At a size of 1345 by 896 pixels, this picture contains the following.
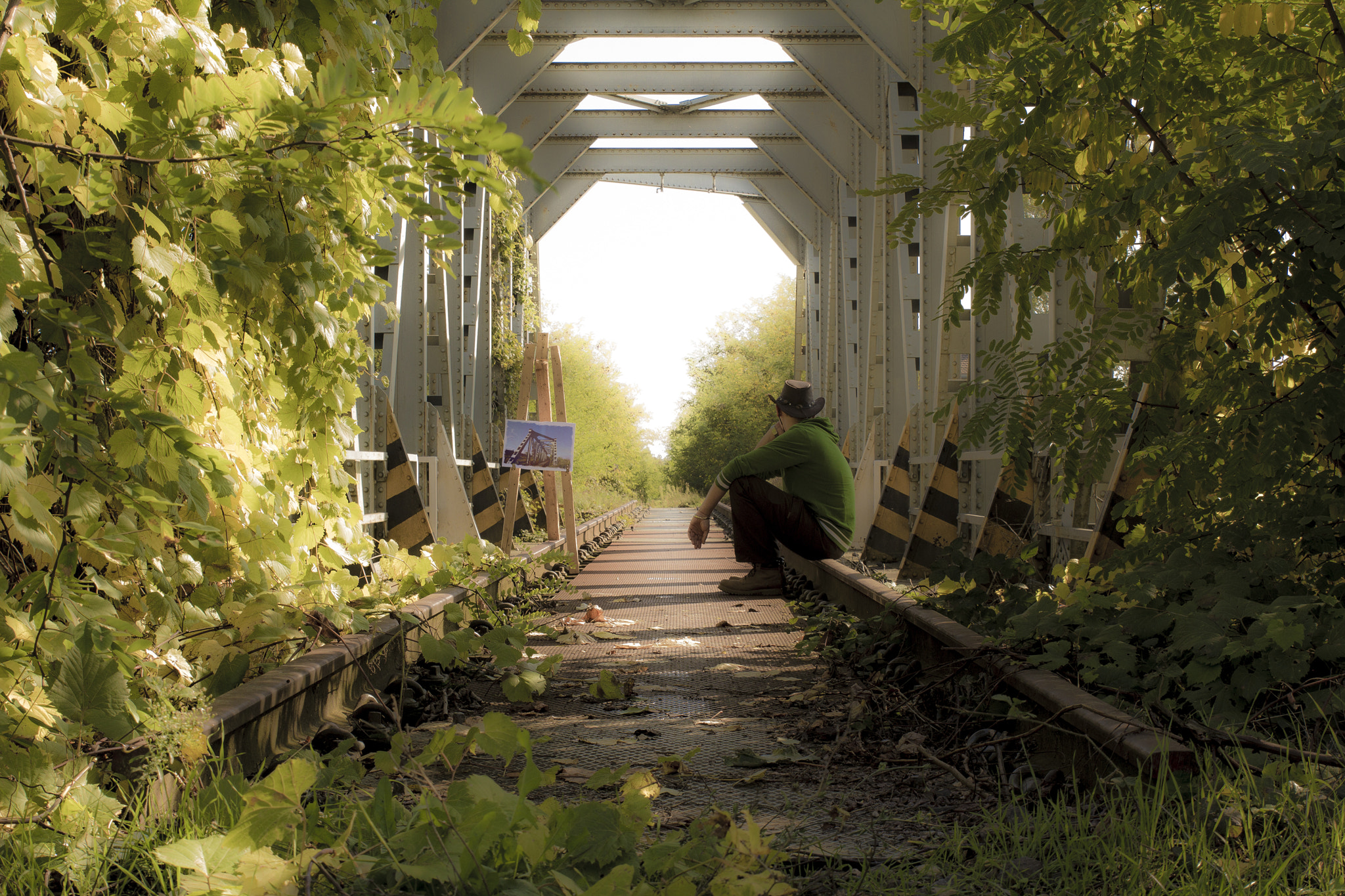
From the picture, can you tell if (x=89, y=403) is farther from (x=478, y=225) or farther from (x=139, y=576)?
(x=478, y=225)

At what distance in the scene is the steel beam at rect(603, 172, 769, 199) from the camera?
58.6ft

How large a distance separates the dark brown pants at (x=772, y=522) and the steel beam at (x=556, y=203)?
31.1 ft

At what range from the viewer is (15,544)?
2.24m

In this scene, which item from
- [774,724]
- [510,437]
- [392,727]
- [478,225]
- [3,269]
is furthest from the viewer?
[478,225]

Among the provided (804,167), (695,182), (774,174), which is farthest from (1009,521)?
(695,182)

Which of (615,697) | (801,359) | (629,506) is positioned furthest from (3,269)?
(629,506)

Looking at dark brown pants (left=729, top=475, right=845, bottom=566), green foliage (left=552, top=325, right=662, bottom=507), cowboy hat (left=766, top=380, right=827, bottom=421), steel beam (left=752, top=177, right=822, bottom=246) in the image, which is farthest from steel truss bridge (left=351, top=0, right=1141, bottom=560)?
green foliage (left=552, top=325, right=662, bottom=507)

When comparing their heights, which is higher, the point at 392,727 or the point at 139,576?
the point at 139,576

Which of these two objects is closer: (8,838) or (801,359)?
(8,838)

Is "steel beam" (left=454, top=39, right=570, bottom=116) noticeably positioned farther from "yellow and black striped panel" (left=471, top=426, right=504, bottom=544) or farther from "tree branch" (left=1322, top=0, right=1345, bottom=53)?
"tree branch" (left=1322, top=0, right=1345, bottom=53)

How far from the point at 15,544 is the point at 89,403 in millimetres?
Result: 414

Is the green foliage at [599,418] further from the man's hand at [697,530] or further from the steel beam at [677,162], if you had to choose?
the man's hand at [697,530]

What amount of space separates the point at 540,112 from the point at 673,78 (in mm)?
1852

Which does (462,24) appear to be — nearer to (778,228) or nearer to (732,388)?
(778,228)
